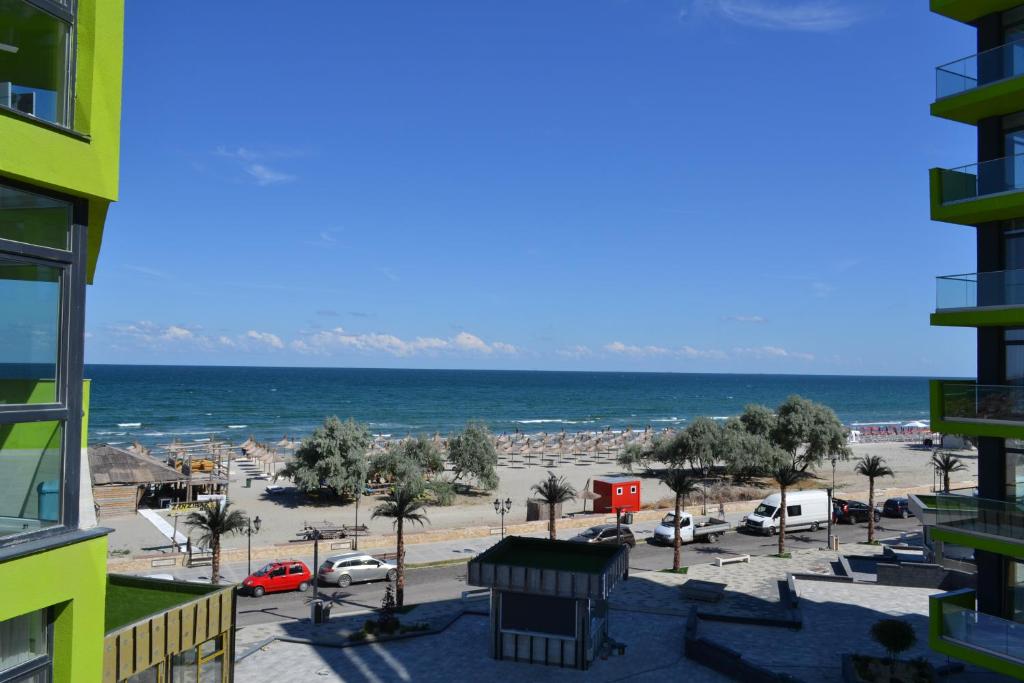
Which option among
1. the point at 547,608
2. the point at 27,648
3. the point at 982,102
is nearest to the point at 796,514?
the point at 547,608

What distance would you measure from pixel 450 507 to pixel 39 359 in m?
44.0

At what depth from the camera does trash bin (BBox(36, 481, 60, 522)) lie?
760 centimetres

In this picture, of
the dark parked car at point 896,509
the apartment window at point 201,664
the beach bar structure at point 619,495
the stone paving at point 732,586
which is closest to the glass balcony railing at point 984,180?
the stone paving at point 732,586

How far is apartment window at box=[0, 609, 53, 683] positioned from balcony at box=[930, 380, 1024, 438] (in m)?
16.7

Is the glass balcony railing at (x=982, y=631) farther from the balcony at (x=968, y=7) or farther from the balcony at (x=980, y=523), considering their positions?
the balcony at (x=968, y=7)

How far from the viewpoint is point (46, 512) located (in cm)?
765

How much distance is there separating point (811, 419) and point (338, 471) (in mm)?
36955

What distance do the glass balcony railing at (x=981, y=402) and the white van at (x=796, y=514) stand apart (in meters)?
24.0

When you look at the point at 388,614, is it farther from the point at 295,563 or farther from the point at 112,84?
the point at 112,84

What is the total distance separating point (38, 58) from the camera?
7.65 m

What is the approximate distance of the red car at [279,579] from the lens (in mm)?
28625

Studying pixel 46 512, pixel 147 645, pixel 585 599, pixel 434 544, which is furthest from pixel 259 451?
pixel 46 512

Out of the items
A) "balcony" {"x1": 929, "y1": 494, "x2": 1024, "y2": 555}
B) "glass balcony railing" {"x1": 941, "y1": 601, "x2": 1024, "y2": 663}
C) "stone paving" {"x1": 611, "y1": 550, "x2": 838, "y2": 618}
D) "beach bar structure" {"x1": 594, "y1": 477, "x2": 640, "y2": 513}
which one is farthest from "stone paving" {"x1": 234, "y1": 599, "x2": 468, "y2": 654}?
"beach bar structure" {"x1": 594, "y1": 477, "x2": 640, "y2": 513}

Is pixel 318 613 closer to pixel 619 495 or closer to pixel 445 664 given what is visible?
pixel 445 664
